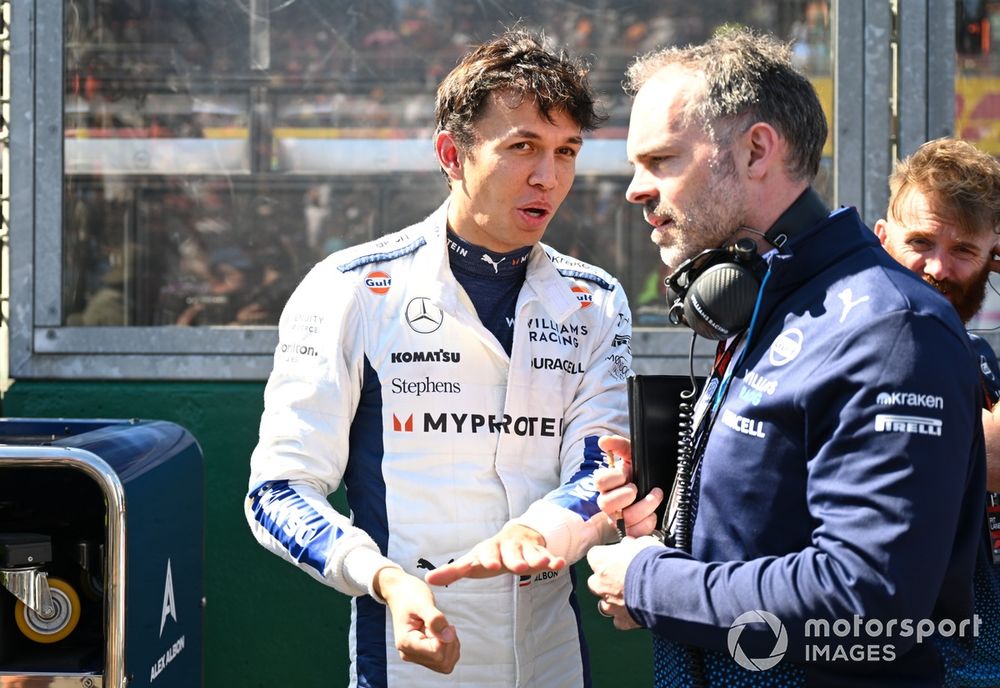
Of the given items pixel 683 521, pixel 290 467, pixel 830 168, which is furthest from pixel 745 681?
pixel 830 168

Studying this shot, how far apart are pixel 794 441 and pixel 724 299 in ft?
0.94

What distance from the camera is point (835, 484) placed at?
→ 1627 mm

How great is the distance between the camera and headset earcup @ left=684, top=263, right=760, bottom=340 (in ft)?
6.16

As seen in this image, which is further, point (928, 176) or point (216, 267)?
point (216, 267)

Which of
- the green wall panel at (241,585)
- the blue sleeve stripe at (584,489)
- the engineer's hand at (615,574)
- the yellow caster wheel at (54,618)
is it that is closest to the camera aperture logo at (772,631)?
the engineer's hand at (615,574)

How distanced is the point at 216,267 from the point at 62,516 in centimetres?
135

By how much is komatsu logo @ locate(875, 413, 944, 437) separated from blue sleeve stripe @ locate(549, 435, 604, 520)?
85 cm

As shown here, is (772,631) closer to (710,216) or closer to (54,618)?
(710,216)

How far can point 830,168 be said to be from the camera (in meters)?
4.02

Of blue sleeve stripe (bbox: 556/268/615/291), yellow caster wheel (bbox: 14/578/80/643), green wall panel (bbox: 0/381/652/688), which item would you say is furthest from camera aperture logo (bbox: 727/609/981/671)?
green wall panel (bbox: 0/381/652/688)

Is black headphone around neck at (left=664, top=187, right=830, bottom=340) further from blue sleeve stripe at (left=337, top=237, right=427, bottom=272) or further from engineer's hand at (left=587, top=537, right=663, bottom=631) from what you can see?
blue sleeve stripe at (left=337, top=237, right=427, bottom=272)

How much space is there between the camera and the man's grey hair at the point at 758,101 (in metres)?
1.94

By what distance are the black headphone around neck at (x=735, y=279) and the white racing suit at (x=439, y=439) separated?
0.58 metres

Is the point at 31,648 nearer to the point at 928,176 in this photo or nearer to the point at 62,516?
the point at 62,516
